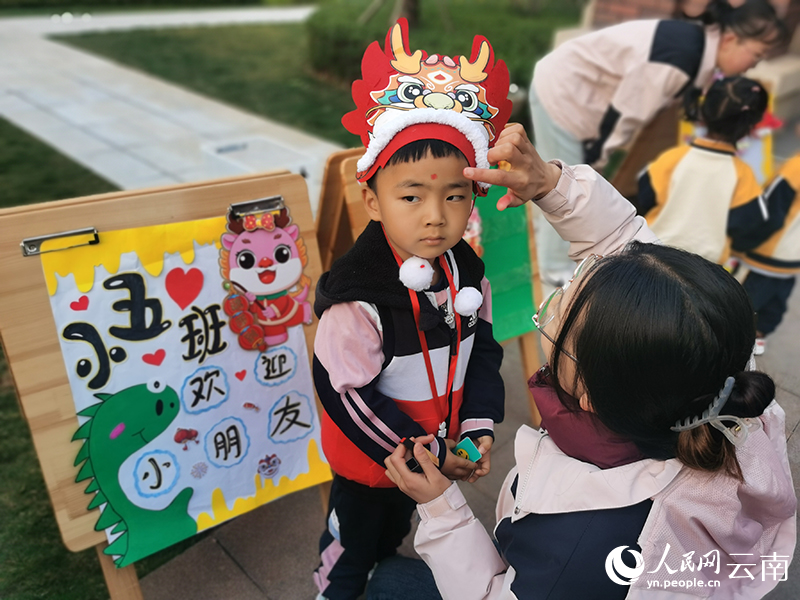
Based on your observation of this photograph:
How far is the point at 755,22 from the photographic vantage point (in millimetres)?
3023

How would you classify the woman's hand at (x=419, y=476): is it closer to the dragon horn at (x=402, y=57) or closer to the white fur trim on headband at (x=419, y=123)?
the white fur trim on headband at (x=419, y=123)

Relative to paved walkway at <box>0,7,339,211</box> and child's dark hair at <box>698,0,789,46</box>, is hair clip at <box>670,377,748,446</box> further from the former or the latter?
paved walkway at <box>0,7,339,211</box>

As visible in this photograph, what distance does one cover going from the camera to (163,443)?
1916 mm

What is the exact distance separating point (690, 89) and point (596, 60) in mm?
518

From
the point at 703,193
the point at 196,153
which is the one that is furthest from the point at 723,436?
the point at 196,153

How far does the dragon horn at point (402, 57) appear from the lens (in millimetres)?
1480

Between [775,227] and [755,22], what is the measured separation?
101 centimetres

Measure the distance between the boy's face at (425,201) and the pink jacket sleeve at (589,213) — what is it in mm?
304

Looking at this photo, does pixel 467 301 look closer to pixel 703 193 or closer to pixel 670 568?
pixel 670 568

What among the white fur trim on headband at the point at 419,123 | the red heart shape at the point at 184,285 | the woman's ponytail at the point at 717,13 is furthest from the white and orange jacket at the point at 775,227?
the red heart shape at the point at 184,285

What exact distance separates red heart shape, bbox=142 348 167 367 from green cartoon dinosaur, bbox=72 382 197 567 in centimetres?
7

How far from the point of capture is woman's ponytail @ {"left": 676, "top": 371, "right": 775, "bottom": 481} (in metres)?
1.06

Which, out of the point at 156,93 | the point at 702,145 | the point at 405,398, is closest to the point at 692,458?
the point at 405,398

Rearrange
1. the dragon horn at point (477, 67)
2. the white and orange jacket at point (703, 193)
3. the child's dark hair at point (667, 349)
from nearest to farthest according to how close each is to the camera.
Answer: the child's dark hair at point (667, 349) < the dragon horn at point (477, 67) < the white and orange jacket at point (703, 193)
